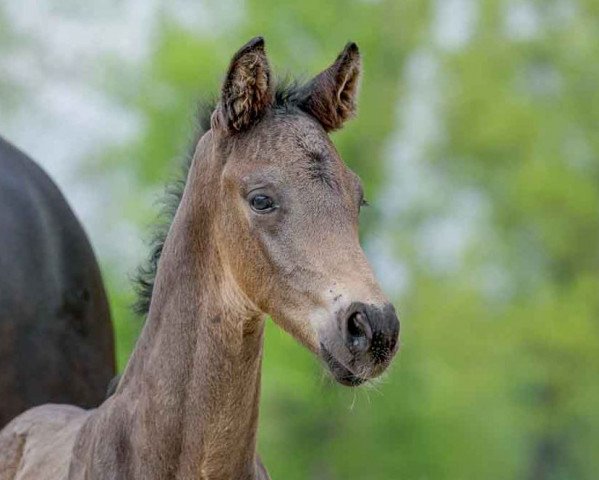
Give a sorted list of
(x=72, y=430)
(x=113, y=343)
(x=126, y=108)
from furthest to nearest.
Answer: (x=126, y=108), (x=113, y=343), (x=72, y=430)

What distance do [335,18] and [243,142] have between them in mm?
15828

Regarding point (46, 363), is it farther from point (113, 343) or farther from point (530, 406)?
point (530, 406)

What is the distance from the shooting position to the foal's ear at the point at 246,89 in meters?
4.42

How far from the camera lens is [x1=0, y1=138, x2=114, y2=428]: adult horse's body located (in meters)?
6.77

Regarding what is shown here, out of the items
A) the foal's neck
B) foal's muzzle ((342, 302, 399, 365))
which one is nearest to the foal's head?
foal's muzzle ((342, 302, 399, 365))

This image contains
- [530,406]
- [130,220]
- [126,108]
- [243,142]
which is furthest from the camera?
[530,406]

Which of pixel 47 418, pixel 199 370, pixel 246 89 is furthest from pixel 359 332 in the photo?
pixel 47 418

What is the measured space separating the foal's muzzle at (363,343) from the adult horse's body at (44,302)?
301 centimetres

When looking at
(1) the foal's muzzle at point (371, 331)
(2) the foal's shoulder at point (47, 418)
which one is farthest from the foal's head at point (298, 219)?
(2) the foal's shoulder at point (47, 418)

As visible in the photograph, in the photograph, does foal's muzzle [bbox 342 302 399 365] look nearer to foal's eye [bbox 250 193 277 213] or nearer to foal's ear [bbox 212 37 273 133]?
foal's eye [bbox 250 193 277 213]

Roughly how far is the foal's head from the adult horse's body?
250cm

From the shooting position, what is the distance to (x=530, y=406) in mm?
22766

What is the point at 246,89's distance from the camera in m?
4.47

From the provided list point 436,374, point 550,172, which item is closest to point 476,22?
point 550,172
